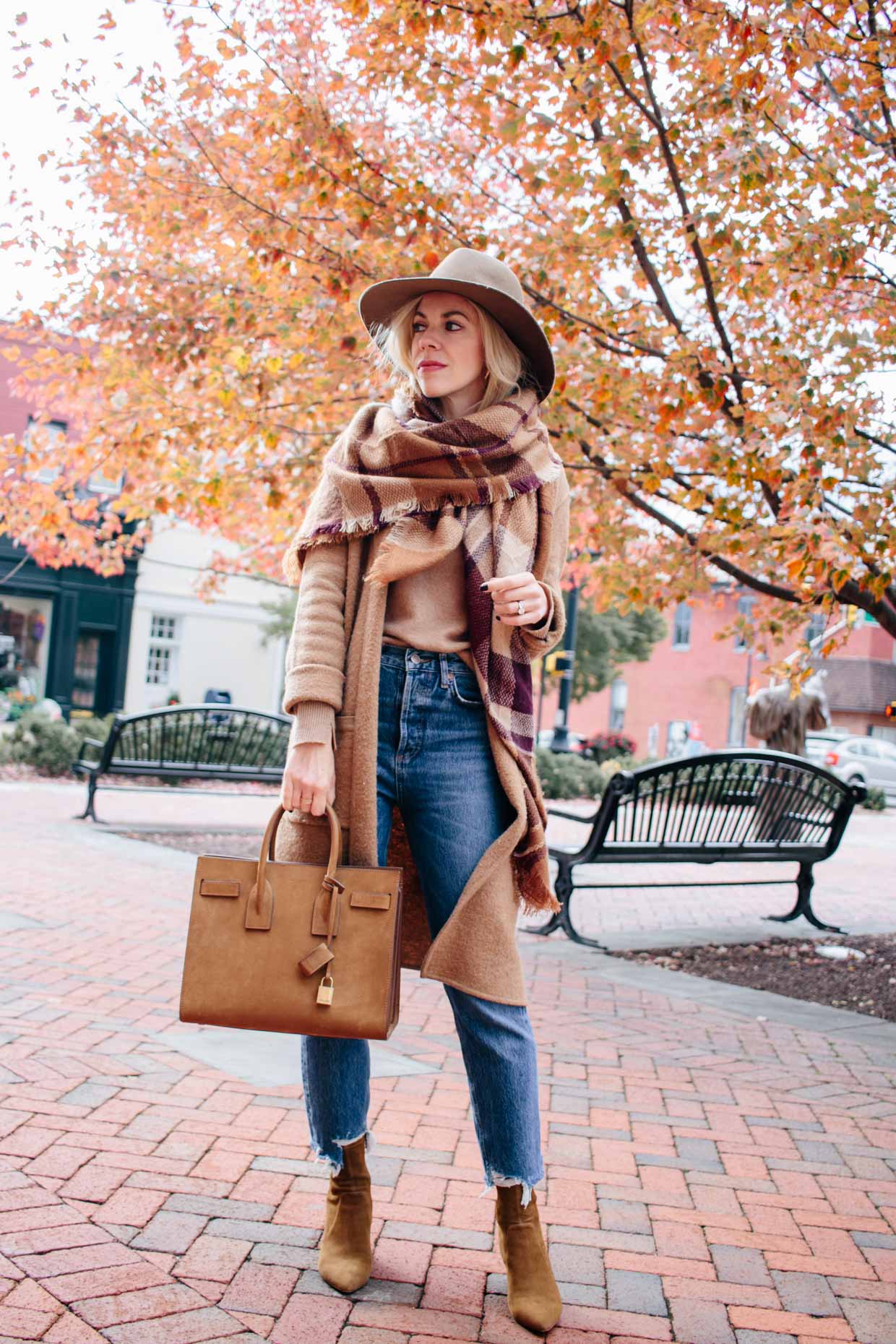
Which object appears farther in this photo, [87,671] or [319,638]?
[87,671]

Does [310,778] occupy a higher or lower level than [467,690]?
lower

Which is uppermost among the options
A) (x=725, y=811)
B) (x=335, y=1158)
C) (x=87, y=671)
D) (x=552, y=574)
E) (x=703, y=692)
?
(x=703, y=692)

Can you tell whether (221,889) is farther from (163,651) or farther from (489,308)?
(163,651)

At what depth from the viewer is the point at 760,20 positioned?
15.4 ft

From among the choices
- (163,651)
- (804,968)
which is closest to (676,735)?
(163,651)

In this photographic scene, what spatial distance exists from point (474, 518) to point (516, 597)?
23 cm

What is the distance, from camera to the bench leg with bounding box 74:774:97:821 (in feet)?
33.2

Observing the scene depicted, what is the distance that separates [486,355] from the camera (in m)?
2.61

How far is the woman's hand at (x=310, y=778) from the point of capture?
2.34 m

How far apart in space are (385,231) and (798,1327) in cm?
482

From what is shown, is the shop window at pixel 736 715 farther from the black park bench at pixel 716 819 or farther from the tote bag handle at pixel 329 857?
the tote bag handle at pixel 329 857

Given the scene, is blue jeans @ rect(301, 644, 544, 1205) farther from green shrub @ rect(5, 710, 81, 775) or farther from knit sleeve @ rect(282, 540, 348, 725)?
green shrub @ rect(5, 710, 81, 775)

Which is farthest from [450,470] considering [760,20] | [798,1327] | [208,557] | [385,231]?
[208,557]

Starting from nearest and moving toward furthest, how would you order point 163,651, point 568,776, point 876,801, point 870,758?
point 568,776, point 876,801, point 870,758, point 163,651
